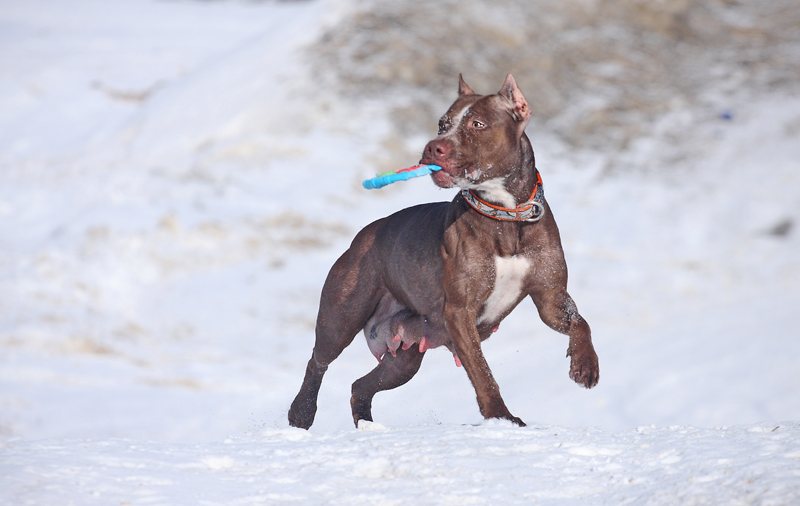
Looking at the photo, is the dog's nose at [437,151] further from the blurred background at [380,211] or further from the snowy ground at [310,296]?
the blurred background at [380,211]

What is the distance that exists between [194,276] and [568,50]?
25.5ft

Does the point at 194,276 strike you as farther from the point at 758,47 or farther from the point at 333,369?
the point at 758,47

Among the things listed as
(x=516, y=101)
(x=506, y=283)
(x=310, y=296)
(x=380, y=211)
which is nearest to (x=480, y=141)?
(x=516, y=101)

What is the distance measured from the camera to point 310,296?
11.4m

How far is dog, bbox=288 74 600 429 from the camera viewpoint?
435 centimetres

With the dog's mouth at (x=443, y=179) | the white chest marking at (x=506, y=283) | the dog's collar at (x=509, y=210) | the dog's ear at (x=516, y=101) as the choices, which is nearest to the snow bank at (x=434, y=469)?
the white chest marking at (x=506, y=283)

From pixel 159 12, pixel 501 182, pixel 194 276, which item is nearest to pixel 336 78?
pixel 194 276

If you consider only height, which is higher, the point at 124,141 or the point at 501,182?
the point at 501,182

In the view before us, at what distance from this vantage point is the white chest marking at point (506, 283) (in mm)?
4535

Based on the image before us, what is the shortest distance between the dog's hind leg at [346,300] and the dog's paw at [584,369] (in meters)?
1.44

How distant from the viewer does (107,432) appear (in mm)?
8859

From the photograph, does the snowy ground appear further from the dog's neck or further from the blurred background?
the dog's neck

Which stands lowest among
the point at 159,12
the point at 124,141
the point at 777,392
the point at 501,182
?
the point at 159,12

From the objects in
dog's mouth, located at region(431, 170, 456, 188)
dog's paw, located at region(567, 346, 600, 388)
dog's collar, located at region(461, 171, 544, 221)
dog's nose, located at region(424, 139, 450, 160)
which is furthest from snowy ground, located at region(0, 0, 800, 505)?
dog's nose, located at region(424, 139, 450, 160)
